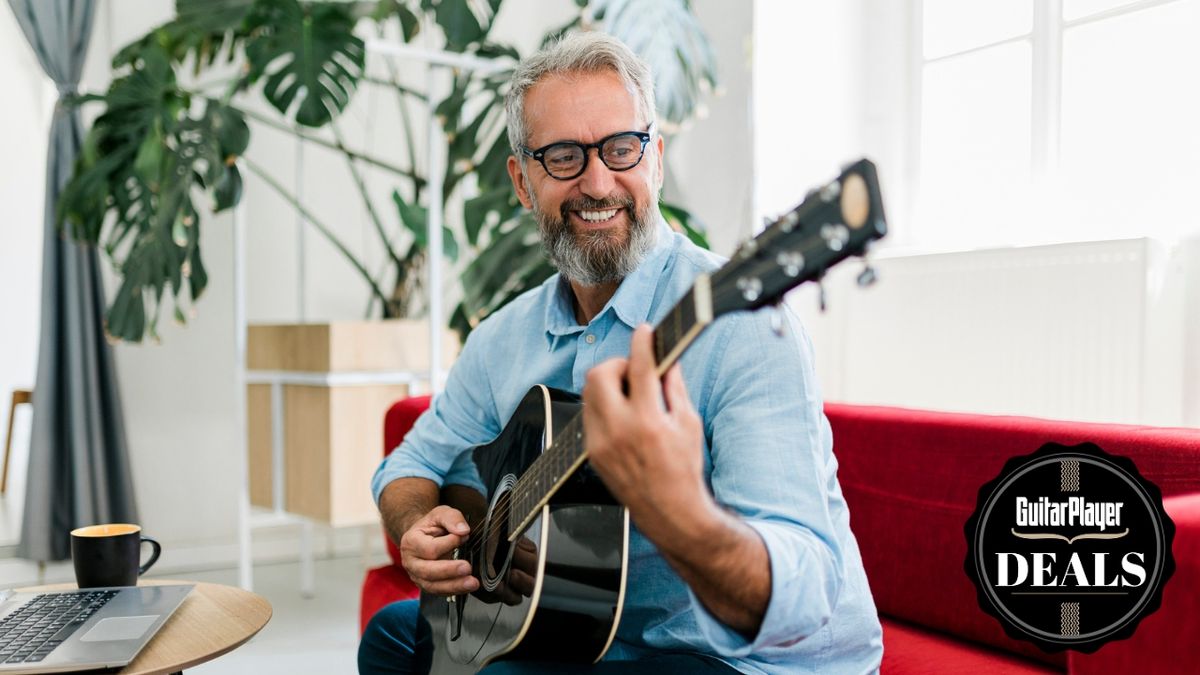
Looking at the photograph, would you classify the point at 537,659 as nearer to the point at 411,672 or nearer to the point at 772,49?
the point at 411,672

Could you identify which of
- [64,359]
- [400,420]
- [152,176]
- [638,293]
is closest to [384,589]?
[400,420]

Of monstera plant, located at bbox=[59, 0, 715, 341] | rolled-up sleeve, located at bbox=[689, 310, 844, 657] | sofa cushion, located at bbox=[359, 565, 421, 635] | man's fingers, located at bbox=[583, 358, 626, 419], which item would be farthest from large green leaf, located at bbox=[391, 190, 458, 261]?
man's fingers, located at bbox=[583, 358, 626, 419]

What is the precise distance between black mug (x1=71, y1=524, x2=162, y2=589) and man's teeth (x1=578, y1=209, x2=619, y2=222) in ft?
2.38

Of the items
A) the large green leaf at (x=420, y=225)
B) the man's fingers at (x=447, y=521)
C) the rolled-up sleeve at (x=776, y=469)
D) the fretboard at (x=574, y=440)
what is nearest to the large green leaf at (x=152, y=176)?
the large green leaf at (x=420, y=225)

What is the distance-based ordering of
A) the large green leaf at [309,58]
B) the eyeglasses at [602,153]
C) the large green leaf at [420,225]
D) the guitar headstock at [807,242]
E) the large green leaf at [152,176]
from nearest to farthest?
the guitar headstock at [807,242] → the eyeglasses at [602,153] → the large green leaf at [309,58] → the large green leaf at [152,176] → the large green leaf at [420,225]

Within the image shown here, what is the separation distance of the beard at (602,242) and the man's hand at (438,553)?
0.34 metres

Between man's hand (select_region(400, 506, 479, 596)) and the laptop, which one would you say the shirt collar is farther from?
the laptop

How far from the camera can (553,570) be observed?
0.99 metres

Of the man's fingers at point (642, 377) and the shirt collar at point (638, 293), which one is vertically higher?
the shirt collar at point (638, 293)

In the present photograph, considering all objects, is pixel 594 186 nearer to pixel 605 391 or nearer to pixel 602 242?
pixel 602 242

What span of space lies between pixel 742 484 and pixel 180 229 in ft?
A: 6.45

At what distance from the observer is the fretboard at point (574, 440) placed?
752mm

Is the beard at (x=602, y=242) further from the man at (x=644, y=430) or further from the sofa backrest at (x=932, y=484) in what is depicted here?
the sofa backrest at (x=932, y=484)

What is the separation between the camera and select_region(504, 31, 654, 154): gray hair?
3.92 feet
